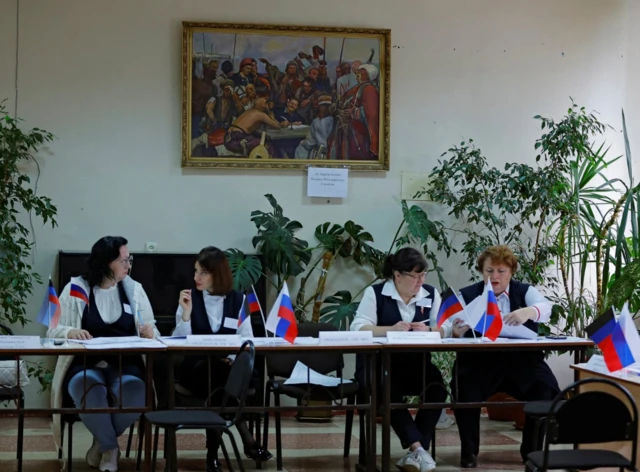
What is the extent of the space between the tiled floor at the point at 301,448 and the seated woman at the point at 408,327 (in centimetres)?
31

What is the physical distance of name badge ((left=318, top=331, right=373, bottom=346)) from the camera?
4.68 meters

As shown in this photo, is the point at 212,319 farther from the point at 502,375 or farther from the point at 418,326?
the point at 502,375

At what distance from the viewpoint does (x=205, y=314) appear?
5.34 meters

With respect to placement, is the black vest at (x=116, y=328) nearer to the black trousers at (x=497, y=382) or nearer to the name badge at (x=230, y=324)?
the name badge at (x=230, y=324)

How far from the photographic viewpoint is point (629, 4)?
7578 mm

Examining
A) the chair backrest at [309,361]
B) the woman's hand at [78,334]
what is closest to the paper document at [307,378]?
the chair backrest at [309,361]

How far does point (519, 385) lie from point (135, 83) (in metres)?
3.79

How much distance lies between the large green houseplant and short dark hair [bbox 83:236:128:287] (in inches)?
51.3

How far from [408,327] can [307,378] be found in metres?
0.66

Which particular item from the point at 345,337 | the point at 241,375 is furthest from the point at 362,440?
the point at 241,375

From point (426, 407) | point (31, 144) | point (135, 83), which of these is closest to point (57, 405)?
point (426, 407)

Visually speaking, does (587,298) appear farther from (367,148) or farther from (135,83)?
(135,83)

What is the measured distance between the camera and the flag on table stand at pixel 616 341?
422 cm

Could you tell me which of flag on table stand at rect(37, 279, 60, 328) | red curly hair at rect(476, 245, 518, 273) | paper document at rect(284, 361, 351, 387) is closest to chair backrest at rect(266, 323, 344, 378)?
paper document at rect(284, 361, 351, 387)
